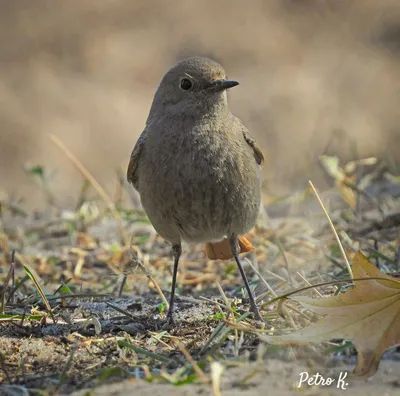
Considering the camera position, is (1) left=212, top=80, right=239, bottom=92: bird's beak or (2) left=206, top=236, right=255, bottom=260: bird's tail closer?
(1) left=212, top=80, right=239, bottom=92: bird's beak

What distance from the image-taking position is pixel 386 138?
9.15 metres

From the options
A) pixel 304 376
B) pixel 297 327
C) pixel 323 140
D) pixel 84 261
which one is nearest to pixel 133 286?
pixel 84 261

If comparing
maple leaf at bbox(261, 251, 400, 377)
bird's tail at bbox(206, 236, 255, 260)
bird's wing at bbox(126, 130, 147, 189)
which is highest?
bird's wing at bbox(126, 130, 147, 189)

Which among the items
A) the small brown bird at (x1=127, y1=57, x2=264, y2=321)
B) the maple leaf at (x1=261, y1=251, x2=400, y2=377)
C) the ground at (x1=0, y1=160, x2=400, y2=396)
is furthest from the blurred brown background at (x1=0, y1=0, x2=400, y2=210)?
the maple leaf at (x1=261, y1=251, x2=400, y2=377)

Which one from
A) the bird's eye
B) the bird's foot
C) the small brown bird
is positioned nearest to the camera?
the bird's foot

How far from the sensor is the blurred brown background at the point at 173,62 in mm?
9656

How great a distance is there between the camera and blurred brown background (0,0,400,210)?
9.66 metres

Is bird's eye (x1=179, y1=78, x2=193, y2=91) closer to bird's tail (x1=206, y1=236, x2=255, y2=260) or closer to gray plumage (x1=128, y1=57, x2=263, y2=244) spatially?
gray plumage (x1=128, y1=57, x2=263, y2=244)

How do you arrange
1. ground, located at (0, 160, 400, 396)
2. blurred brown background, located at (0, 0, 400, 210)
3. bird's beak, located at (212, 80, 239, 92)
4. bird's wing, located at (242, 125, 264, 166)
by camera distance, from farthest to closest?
blurred brown background, located at (0, 0, 400, 210) → bird's wing, located at (242, 125, 264, 166) → bird's beak, located at (212, 80, 239, 92) → ground, located at (0, 160, 400, 396)

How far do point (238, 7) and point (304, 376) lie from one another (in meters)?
10.1
